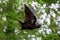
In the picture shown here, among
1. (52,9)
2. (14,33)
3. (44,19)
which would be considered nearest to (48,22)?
(44,19)

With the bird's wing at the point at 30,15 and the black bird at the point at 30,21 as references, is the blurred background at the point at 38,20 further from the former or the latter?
the bird's wing at the point at 30,15

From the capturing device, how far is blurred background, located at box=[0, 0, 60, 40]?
516cm

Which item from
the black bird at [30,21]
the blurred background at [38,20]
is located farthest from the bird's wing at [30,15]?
the blurred background at [38,20]

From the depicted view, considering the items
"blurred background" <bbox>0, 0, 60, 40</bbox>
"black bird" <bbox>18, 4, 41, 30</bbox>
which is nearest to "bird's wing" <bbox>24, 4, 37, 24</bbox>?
"black bird" <bbox>18, 4, 41, 30</bbox>

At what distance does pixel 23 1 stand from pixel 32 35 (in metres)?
1.16

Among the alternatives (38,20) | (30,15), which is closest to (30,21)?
(30,15)

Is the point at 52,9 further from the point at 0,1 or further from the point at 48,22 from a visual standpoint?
the point at 0,1

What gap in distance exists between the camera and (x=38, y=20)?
Result: 18.5 feet

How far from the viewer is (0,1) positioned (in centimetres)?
590

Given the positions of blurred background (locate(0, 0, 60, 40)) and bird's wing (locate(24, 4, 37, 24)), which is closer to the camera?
bird's wing (locate(24, 4, 37, 24))

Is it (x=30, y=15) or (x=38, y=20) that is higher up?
(x=38, y=20)

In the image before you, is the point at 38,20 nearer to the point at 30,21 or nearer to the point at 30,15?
the point at 30,21

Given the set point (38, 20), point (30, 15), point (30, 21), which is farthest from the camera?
point (38, 20)

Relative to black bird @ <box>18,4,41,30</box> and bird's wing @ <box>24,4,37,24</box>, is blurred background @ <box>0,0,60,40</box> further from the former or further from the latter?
bird's wing @ <box>24,4,37,24</box>
